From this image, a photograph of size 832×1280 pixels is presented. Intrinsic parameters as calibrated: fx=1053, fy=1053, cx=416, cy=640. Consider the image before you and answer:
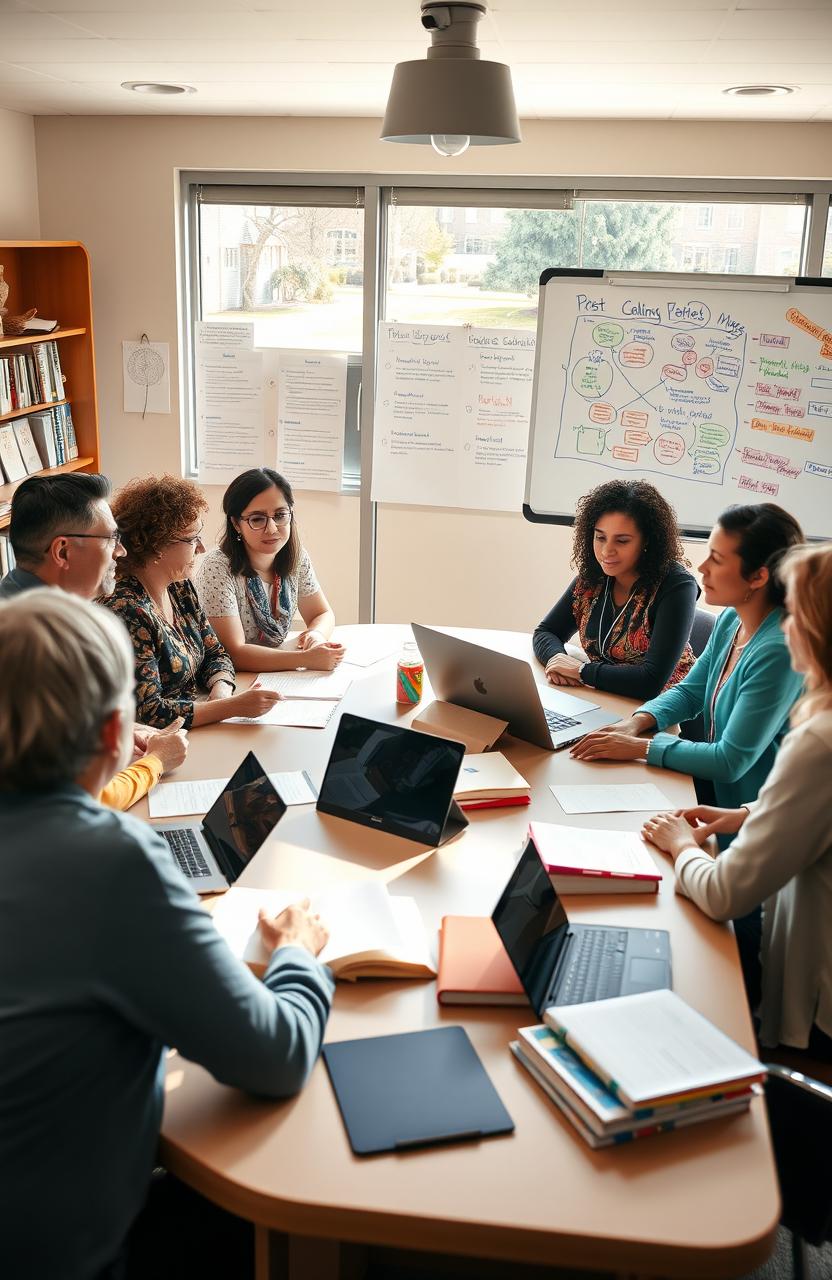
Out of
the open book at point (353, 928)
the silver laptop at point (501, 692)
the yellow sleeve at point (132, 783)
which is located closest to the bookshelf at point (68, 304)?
the silver laptop at point (501, 692)

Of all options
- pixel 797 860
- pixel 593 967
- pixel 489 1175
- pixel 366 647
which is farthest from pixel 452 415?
pixel 489 1175

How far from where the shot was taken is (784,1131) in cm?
150

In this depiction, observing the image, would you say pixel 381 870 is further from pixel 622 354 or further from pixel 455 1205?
pixel 622 354

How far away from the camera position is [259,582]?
10.6ft

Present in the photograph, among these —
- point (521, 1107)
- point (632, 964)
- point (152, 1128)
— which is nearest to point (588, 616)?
point (632, 964)

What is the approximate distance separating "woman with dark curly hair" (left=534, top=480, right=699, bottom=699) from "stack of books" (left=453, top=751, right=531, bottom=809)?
0.75 m

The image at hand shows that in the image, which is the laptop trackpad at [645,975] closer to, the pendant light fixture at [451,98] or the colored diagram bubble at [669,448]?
the pendant light fixture at [451,98]

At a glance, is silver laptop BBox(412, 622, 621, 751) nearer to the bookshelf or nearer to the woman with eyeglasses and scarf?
the woman with eyeglasses and scarf

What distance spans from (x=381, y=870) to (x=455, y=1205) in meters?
→ 0.74

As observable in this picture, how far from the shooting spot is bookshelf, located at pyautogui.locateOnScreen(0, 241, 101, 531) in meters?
4.65

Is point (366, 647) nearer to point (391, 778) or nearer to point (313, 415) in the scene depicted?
point (391, 778)

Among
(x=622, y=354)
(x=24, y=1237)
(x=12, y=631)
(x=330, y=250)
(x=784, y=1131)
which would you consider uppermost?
(x=330, y=250)

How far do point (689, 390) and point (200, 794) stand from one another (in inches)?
111

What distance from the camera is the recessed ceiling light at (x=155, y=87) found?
12.5 feet
